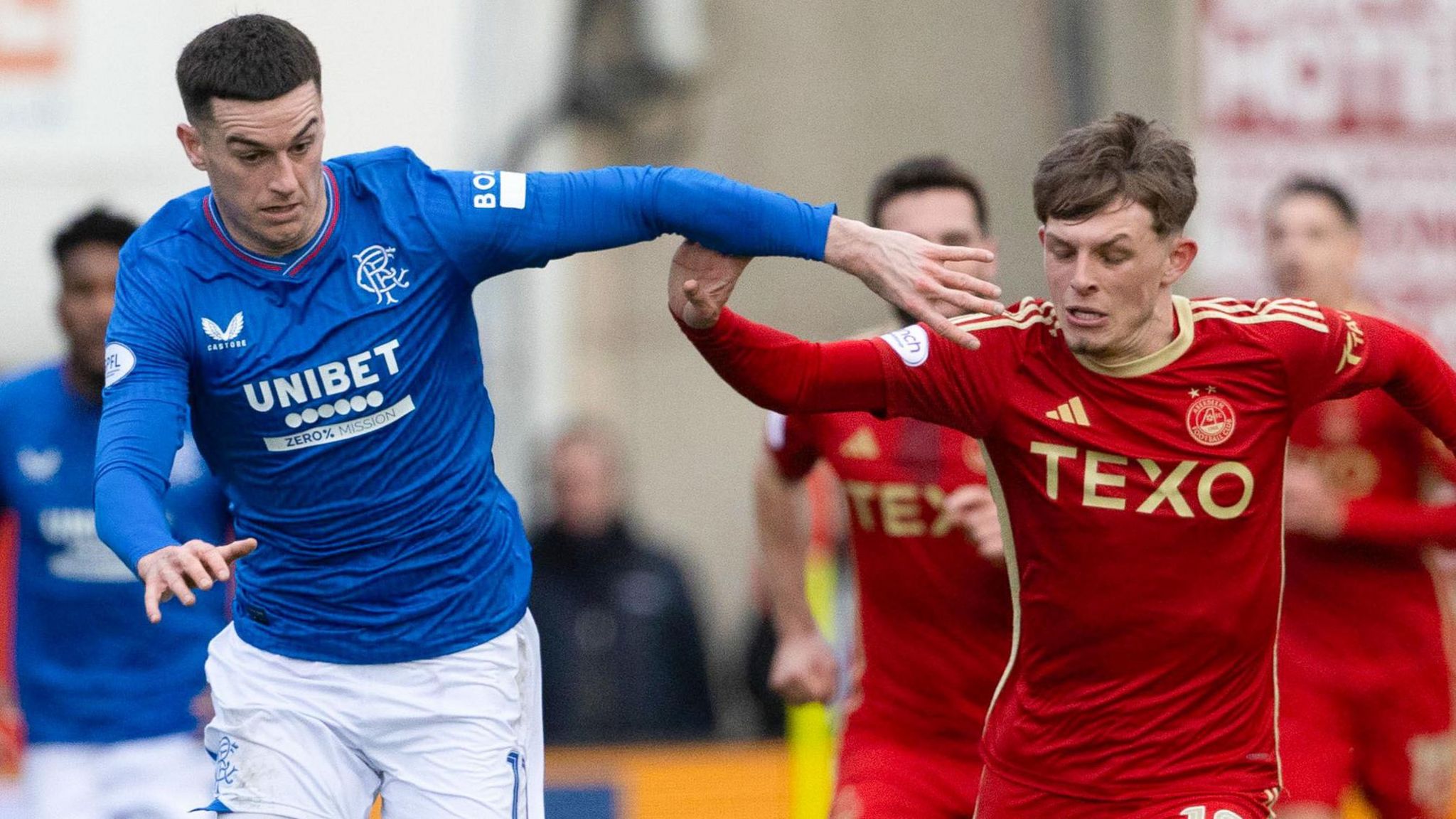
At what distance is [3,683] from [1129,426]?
162 inches

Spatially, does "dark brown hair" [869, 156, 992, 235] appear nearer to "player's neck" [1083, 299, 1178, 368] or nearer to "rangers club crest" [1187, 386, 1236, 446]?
"player's neck" [1083, 299, 1178, 368]

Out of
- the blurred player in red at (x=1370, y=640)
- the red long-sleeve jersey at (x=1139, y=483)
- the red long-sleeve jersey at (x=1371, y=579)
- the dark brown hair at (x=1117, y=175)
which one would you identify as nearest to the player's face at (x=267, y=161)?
the red long-sleeve jersey at (x=1139, y=483)

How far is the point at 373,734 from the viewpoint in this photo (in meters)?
4.55

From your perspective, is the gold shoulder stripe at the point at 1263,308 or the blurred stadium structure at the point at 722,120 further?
the blurred stadium structure at the point at 722,120

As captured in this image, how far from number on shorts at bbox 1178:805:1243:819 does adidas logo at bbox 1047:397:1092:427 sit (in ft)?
2.91

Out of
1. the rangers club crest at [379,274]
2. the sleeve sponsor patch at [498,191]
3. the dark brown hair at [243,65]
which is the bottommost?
the rangers club crest at [379,274]

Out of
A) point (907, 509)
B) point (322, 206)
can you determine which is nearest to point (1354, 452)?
point (907, 509)

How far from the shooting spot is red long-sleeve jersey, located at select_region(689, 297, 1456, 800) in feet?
14.4

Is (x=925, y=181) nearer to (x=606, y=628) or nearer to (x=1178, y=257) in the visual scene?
(x=1178, y=257)

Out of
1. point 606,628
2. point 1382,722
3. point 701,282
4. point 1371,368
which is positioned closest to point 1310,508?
point 1382,722

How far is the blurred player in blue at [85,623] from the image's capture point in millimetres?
6309

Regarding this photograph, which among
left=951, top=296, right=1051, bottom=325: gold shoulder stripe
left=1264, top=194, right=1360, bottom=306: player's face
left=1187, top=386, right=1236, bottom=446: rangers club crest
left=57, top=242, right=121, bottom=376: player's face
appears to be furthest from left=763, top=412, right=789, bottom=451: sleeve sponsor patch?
left=57, top=242, right=121, bottom=376: player's face

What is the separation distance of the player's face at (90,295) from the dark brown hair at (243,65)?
2.07m

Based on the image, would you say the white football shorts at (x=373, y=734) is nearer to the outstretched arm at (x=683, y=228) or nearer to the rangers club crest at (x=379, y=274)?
the rangers club crest at (x=379, y=274)
